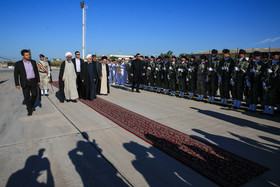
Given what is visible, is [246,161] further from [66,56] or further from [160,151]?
[66,56]

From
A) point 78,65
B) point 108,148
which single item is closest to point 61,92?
point 78,65

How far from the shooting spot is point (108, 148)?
3695 mm

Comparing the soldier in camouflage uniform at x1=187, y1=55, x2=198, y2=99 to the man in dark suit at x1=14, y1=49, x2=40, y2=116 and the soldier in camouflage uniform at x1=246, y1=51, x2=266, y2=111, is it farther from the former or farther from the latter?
the man in dark suit at x1=14, y1=49, x2=40, y2=116

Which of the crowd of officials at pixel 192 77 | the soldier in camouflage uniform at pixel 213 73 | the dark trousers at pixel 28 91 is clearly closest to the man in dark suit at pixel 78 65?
the crowd of officials at pixel 192 77

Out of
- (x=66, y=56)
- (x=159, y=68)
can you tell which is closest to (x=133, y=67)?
(x=159, y=68)

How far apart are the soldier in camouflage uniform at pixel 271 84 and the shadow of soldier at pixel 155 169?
4942 millimetres

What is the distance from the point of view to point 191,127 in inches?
198

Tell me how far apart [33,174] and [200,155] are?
2.77 metres

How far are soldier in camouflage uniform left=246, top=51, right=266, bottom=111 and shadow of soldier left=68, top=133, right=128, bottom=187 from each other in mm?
5987

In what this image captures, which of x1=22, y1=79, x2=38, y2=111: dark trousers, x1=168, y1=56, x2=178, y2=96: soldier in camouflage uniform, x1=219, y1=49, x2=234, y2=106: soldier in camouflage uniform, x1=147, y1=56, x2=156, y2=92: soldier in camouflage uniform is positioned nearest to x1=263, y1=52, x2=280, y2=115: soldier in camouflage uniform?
x1=219, y1=49, x2=234, y2=106: soldier in camouflage uniform

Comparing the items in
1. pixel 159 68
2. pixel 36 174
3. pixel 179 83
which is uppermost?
pixel 159 68

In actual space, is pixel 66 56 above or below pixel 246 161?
above

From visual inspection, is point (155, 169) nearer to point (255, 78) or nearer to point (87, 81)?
point (255, 78)

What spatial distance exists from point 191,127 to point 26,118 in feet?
16.2
